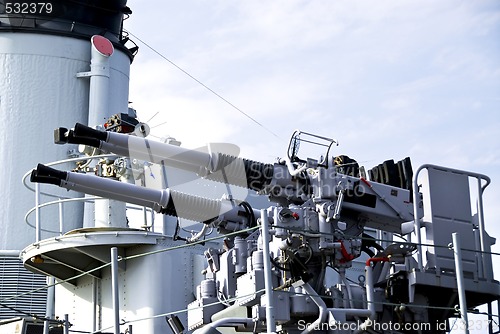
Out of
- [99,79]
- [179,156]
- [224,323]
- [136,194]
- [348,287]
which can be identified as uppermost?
[99,79]

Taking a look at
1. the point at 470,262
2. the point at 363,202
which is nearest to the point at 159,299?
the point at 363,202

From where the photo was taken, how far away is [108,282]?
13.7 m

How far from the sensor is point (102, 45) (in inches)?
696

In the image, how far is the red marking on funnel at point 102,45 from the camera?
17609 millimetres

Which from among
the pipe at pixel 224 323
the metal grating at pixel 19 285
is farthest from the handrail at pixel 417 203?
the metal grating at pixel 19 285

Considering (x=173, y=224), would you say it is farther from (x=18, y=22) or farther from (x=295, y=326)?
(x=18, y=22)

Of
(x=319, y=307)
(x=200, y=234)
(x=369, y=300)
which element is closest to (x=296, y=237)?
(x=319, y=307)

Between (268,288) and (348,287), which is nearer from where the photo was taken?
(268,288)

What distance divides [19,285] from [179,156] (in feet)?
22.3

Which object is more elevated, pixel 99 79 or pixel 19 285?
pixel 99 79

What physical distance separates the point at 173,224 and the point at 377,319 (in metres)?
4.46

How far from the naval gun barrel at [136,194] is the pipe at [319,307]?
5.91 feet

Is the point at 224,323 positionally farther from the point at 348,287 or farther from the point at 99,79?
the point at 99,79

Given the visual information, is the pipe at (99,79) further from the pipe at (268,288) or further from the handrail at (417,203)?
the pipe at (268,288)
